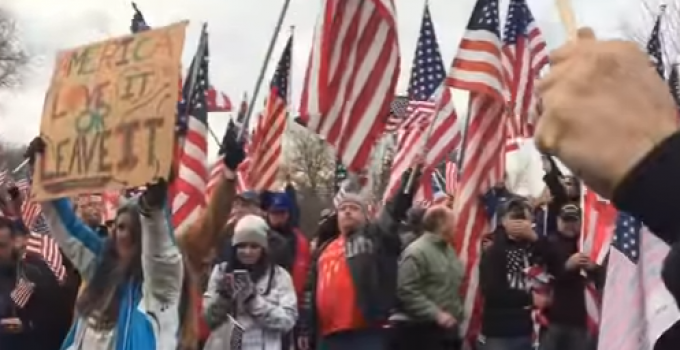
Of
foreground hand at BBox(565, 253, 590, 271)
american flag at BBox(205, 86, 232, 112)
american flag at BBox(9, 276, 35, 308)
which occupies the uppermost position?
american flag at BBox(205, 86, 232, 112)

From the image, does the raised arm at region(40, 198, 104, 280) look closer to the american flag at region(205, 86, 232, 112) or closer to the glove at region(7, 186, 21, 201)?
the glove at region(7, 186, 21, 201)

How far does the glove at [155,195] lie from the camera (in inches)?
237

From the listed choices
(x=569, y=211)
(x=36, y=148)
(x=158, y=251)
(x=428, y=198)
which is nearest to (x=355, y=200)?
(x=569, y=211)

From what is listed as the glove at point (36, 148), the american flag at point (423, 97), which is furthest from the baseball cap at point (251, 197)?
the glove at point (36, 148)

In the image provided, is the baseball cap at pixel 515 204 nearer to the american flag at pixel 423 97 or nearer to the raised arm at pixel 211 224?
the american flag at pixel 423 97

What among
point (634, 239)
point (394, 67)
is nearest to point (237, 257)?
point (394, 67)

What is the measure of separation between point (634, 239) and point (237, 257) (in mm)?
2884

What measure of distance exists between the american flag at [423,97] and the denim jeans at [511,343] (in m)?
2.58

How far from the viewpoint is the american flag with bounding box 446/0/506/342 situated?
33.9 ft

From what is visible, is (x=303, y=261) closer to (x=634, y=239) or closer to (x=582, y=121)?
(x=634, y=239)

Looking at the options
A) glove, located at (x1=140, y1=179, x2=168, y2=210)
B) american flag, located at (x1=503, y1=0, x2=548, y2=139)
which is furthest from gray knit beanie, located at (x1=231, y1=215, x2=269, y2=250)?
american flag, located at (x1=503, y1=0, x2=548, y2=139)

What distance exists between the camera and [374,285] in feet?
29.3

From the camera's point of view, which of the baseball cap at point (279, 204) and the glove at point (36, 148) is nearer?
the glove at point (36, 148)

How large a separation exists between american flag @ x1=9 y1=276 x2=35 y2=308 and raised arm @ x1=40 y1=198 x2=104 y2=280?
3031mm
